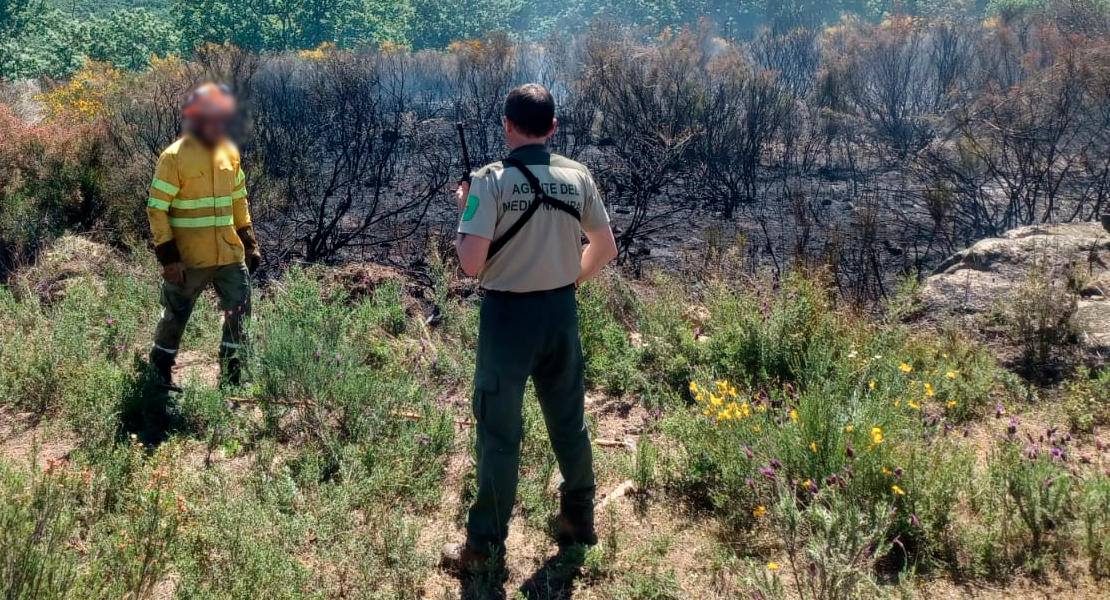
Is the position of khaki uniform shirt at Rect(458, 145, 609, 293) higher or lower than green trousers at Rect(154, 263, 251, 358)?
higher

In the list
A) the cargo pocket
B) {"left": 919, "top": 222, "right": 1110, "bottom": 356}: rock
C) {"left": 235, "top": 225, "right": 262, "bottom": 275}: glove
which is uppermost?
the cargo pocket

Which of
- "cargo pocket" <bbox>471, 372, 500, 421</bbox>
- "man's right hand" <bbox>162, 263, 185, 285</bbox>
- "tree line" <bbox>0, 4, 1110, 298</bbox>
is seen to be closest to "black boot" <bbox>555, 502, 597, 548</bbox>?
"cargo pocket" <bbox>471, 372, 500, 421</bbox>

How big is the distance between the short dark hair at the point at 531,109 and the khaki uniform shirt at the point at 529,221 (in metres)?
0.07

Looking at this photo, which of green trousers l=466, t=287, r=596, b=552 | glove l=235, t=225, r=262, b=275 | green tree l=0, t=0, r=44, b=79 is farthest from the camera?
green tree l=0, t=0, r=44, b=79

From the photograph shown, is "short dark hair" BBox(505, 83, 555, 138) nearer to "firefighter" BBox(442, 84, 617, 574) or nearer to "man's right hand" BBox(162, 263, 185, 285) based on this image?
"firefighter" BBox(442, 84, 617, 574)

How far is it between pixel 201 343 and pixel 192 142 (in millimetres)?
5148

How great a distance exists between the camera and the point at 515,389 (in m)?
2.85

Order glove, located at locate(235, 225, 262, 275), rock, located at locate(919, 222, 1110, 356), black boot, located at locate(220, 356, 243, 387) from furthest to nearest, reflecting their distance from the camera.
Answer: rock, located at locate(919, 222, 1110, 356), glove, located at locate(235, 225, 262, 275), black boot, located at locate(220, 356, 243, 387)

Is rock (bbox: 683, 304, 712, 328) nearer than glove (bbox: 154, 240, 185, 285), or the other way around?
glove (bbox: 154, 240, 185, 285)

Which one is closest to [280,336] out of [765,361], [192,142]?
[765,361]

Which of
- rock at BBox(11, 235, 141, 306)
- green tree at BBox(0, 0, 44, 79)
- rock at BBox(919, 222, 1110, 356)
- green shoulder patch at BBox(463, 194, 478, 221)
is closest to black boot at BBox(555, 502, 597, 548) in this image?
green shoulder patch at BBox(463, 194, 478, 221)

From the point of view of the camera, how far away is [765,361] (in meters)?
4.76

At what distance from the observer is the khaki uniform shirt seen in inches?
107

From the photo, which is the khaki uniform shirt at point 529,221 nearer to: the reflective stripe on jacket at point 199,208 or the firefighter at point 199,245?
the firefighter at point 199,245
